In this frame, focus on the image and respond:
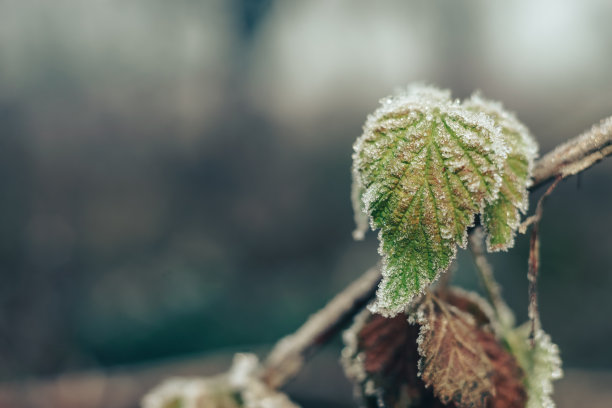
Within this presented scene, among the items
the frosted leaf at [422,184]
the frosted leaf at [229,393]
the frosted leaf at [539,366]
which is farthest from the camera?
the frosted leaf at [229,393]

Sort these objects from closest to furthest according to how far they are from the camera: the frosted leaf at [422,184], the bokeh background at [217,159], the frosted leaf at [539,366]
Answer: the frosted leaf at [422,184], the frosted leaf at [539,366], the bokeh background at [217,159]

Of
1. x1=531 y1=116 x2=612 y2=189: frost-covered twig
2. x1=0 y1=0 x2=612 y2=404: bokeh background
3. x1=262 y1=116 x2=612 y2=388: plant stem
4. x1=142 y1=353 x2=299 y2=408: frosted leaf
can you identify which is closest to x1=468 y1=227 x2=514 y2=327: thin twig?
x1=262 y1=116 x2=612 y2=388: plant stem

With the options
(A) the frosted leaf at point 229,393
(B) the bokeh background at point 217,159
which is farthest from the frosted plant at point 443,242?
(B) the bokeh background at point 217,159

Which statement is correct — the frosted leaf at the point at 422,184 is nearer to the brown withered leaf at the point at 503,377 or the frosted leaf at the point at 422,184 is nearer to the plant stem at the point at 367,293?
the plant stem at the point at 367,293

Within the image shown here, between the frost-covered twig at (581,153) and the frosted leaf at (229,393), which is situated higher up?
the frost-covered twig at (581,153)

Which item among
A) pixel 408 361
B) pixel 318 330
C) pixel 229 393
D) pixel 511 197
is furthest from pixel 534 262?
pixel 229 393

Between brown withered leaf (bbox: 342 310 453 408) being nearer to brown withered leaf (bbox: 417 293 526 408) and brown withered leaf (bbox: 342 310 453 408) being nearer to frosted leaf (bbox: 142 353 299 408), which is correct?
brown withered leaf (bbox: 417 293 526 408)
